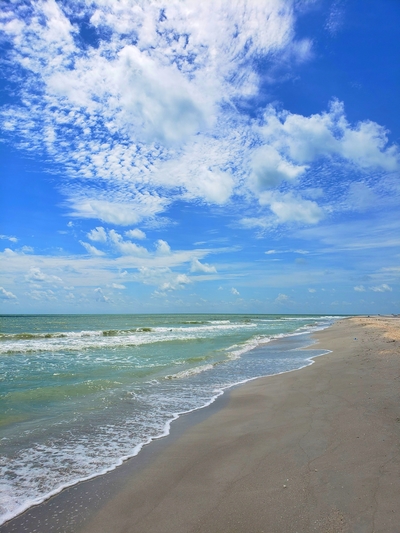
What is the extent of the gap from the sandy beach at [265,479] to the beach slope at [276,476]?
0.04 feet

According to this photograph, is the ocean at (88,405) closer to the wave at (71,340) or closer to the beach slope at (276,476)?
the beach slope at (276,476)

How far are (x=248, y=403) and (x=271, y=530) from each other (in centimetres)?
568

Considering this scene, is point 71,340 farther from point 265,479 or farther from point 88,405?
point 265,479

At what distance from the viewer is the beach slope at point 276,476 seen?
144 inches

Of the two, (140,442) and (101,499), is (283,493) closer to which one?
(101,499)

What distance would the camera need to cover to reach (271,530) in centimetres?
346

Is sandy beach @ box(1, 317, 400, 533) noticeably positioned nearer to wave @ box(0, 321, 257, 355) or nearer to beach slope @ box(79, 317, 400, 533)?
beach slope @ box(79, 317, 400, 533)

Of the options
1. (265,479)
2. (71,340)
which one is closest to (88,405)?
(265,479)

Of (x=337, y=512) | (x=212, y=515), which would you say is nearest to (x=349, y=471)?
(x=337, y=512)

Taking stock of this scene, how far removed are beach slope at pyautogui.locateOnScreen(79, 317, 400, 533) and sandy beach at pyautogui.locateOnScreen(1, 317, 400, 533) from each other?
0.04 feet

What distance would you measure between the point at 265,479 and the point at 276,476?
17 centimetres

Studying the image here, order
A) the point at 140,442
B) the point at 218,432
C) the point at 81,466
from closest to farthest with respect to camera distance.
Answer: the point at 81,466 < the point at 140,442 < the point at 218,432

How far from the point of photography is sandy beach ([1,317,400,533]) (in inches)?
144

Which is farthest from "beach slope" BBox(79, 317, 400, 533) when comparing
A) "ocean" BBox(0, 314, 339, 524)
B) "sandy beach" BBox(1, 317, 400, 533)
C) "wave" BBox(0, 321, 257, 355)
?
"wave" BBox(0, 321, 257, 355)
